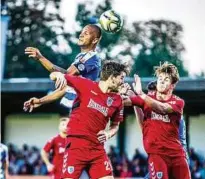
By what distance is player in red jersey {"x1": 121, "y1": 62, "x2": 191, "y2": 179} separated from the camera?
814 cm

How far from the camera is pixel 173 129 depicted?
8.27m

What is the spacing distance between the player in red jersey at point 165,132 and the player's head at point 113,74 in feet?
1.70

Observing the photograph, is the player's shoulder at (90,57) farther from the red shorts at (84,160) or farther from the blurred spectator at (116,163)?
the blurred spectator at (116,163)

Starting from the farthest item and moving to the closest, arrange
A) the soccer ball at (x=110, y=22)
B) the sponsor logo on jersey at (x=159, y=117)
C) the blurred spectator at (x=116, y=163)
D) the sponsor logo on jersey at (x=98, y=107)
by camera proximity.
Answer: the blurred spectator at (x=116, y=163), the soccer ball at (x=110, y=22), the sponsor logo on jersey at (x=159, y=117), the sponsor logo on jersey at (x=98, y=107)

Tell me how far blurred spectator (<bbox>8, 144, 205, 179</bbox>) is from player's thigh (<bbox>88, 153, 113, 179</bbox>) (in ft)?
34.7

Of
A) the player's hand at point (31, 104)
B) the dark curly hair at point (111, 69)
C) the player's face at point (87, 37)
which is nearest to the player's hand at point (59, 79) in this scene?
the player's hand at point (31, 104)

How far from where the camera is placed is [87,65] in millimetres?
8359

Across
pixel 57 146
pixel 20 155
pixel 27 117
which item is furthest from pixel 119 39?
pixel 57 146

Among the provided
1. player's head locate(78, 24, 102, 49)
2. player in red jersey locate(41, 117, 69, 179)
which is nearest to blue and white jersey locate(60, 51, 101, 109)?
player's head locate(78, 24, 102, 49)

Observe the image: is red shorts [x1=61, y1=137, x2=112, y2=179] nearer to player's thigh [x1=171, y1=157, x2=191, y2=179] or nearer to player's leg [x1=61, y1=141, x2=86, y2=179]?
player's leg [x1=61, y1=141, x2=86, y2=179]

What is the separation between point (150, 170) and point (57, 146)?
3.70m

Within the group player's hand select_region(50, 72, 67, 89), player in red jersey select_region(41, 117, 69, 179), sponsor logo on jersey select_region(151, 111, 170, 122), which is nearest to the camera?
player's hand select_region(50, 72, 67, 89)

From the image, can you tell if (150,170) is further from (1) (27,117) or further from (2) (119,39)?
(2) (119,39)

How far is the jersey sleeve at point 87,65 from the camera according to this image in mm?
8320
